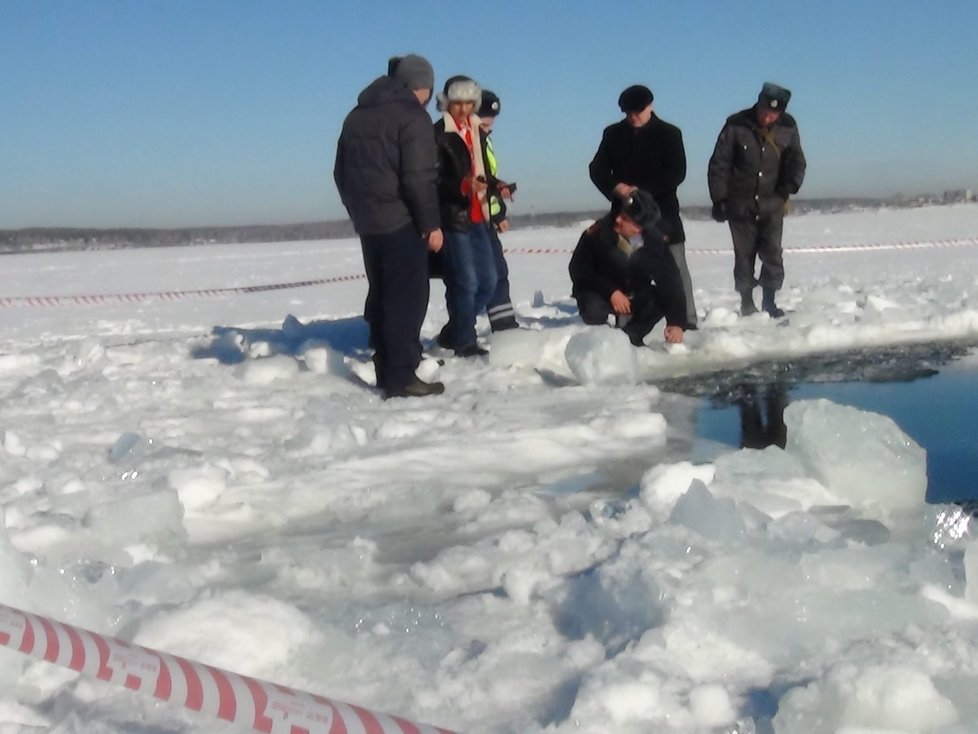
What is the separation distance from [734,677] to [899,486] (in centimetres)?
141

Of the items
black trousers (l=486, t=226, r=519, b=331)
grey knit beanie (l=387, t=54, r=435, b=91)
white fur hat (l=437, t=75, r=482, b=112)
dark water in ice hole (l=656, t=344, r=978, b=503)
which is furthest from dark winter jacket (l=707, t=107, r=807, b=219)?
grey knit beanie (l=387, t=54, r=435, b=91)

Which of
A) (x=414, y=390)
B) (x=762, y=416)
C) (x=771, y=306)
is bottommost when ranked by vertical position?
(x=762, y=416)

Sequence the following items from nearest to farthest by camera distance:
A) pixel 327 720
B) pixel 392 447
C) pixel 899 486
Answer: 1. pixel 327 720
2. pixel 899 486
3. pixel 392 447

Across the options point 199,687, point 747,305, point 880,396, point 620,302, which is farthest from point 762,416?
point 199,687

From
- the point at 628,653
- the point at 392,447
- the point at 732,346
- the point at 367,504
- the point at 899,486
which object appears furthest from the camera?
the point at 732,346

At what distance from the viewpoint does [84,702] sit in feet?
7.47

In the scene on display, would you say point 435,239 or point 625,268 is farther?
point 625,268

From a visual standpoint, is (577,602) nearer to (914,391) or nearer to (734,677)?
(734,677)

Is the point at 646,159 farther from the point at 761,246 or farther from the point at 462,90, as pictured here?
the point at 462,90

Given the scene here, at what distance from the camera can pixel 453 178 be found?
20.7 ft

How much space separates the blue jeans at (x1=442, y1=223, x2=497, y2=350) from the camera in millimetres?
6383

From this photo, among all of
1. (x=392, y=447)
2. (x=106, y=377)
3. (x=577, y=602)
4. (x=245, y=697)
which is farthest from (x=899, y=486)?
(x=106, y=377)

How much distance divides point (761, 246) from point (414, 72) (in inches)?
135

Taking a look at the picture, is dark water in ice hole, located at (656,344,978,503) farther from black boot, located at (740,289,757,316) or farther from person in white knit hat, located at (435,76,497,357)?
black boot, located at (740,289,757,316)
